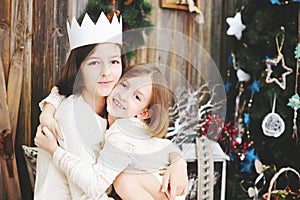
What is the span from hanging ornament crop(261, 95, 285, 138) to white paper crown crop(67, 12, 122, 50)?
1273 mm

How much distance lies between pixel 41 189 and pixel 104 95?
0.42 metres

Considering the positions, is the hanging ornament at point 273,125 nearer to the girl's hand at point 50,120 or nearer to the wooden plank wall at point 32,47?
the wooden plank wall at point 32,47

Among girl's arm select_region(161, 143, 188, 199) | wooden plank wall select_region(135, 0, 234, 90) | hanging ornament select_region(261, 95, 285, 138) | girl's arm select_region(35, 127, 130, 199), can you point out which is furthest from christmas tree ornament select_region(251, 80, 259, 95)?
girl's arm select_region(35, 127, 130, 199)

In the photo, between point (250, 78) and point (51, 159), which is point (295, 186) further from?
point (51, 159)

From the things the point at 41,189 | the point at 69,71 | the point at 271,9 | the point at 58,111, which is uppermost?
the point at 271,9

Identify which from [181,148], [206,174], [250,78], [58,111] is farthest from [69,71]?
[250,78]

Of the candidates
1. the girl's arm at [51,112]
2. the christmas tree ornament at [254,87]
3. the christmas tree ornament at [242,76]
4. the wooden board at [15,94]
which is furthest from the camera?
the christmas tree ornament at [242,76]

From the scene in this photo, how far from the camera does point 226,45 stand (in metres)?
3.35

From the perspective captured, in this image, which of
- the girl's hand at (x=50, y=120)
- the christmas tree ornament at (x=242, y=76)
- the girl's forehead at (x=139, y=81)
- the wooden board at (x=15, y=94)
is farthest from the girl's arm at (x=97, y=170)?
the christmas tree ornament at (x=242, y=76)

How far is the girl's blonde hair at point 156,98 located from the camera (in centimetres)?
192

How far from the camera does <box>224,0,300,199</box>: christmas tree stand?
115 inches

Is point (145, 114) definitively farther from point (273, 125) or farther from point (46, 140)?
point (273, 125)

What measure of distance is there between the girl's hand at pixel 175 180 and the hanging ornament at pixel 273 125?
1062 millimetres

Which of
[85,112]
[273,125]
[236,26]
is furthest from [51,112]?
[236,26]
